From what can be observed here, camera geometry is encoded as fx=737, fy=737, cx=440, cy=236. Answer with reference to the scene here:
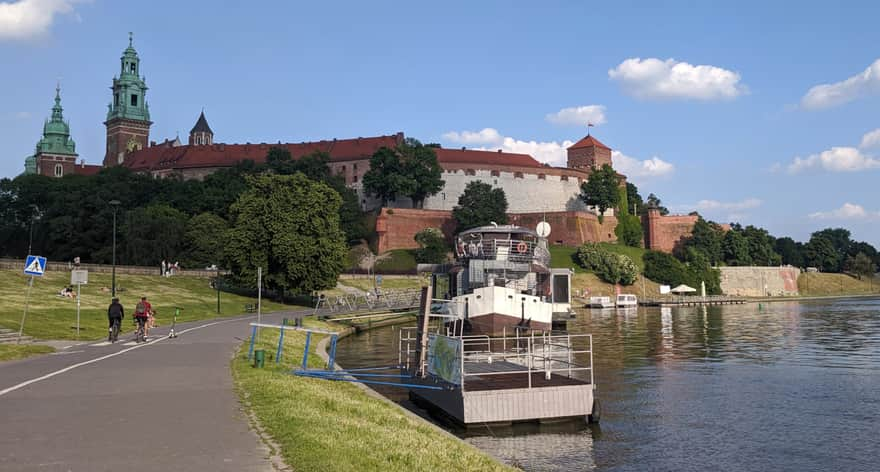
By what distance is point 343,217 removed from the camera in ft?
390

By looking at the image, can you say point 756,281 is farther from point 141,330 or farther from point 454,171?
point 141,330

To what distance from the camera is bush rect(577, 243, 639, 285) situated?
114000 mm

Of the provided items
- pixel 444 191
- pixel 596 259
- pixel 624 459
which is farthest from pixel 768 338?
pixel 444 191

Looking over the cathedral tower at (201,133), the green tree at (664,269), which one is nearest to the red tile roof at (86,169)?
the cathedral tower at (201,133)

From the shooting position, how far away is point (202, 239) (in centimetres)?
9656

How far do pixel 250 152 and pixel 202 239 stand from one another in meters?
59.0

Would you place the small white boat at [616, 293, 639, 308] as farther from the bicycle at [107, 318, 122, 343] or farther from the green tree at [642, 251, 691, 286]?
the bicycle at [107, 318, 122, 343]

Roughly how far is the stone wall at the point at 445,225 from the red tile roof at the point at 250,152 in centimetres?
2158

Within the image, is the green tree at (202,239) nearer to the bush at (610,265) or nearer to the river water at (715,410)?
the bush at (610,265)

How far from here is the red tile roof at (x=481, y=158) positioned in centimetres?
14425

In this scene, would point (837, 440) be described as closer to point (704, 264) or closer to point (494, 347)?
point (494, 347)

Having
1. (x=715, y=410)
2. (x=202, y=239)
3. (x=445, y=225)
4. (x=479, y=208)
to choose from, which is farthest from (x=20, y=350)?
(x=445, y=225)

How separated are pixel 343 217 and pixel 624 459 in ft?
343

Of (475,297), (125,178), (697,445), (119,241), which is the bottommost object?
(697,445)
